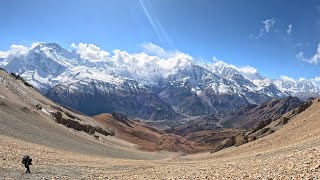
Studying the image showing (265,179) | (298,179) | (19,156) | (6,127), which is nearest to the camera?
(298,179)

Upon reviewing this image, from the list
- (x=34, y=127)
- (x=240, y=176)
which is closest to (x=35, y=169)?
(x=240, y=176)

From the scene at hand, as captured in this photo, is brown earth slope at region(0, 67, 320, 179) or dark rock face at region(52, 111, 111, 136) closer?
brown earth slope at region(0, 67, 320, 179)

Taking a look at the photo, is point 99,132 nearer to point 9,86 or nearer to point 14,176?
point 9,86

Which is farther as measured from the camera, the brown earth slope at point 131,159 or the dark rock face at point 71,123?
the dark rock face at point 71,123

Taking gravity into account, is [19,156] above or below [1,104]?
below

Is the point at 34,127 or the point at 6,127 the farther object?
the point at 34,127

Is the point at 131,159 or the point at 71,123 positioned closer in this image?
the point at 131,159

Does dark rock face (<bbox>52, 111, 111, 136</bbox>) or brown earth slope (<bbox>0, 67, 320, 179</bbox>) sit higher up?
dark rock face (<bbox>52, 111, 111, 136</bbox>)

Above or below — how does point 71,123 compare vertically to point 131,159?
above

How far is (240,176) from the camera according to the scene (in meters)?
23.8

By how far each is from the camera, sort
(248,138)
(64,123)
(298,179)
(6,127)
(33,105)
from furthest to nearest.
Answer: (64,123), (33,105), (248,138), (6,127), (298,179)

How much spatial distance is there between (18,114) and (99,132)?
2876 inches

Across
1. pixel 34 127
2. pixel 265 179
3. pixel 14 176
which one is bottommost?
pixel 14 176

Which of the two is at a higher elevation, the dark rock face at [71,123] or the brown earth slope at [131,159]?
the dark rock face at [71,123]
